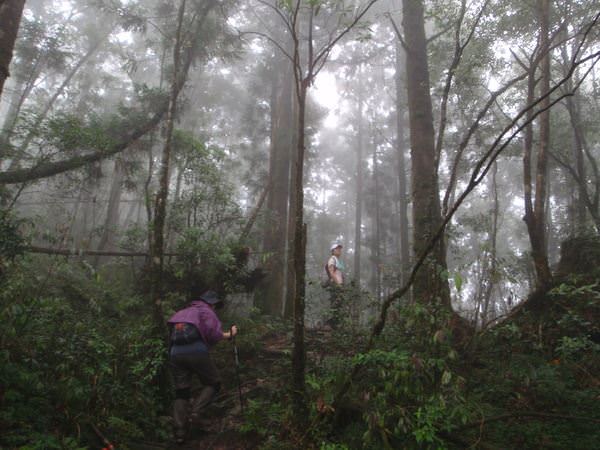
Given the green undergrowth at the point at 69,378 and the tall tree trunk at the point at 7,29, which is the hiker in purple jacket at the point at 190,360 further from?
the tall tree trunk at the point at 7,29

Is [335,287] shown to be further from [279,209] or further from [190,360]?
[279,209]

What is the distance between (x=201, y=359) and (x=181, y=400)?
0.52 meters

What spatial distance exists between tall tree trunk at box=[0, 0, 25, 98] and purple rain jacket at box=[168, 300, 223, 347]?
4.15 m

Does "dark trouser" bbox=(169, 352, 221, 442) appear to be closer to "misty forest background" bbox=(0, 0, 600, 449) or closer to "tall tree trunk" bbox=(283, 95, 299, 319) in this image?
"misty forest background" bbox=(0, 0, 600, 449)

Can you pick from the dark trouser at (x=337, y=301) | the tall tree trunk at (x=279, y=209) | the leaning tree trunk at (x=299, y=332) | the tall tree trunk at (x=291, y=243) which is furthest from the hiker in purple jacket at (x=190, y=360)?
the tall tree trunk at (x=279, y=209)

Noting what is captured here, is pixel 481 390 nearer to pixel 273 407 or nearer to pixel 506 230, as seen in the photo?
pixel 273 407

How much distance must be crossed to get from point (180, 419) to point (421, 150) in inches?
228

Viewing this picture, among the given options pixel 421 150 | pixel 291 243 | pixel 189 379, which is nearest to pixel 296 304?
pixel 189 379

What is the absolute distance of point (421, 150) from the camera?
730 cm

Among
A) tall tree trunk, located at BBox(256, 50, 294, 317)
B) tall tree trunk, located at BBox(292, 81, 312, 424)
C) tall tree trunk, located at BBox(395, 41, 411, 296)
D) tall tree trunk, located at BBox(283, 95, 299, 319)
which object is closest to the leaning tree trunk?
tall tree trunk, located at BBox(292, 81, 312, 424)

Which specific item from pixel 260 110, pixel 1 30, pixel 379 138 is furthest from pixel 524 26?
pixel 379 138

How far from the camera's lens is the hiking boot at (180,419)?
4551 millimetres

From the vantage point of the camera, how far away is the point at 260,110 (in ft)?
53.7

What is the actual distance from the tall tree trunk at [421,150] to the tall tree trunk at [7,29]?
647 cm
